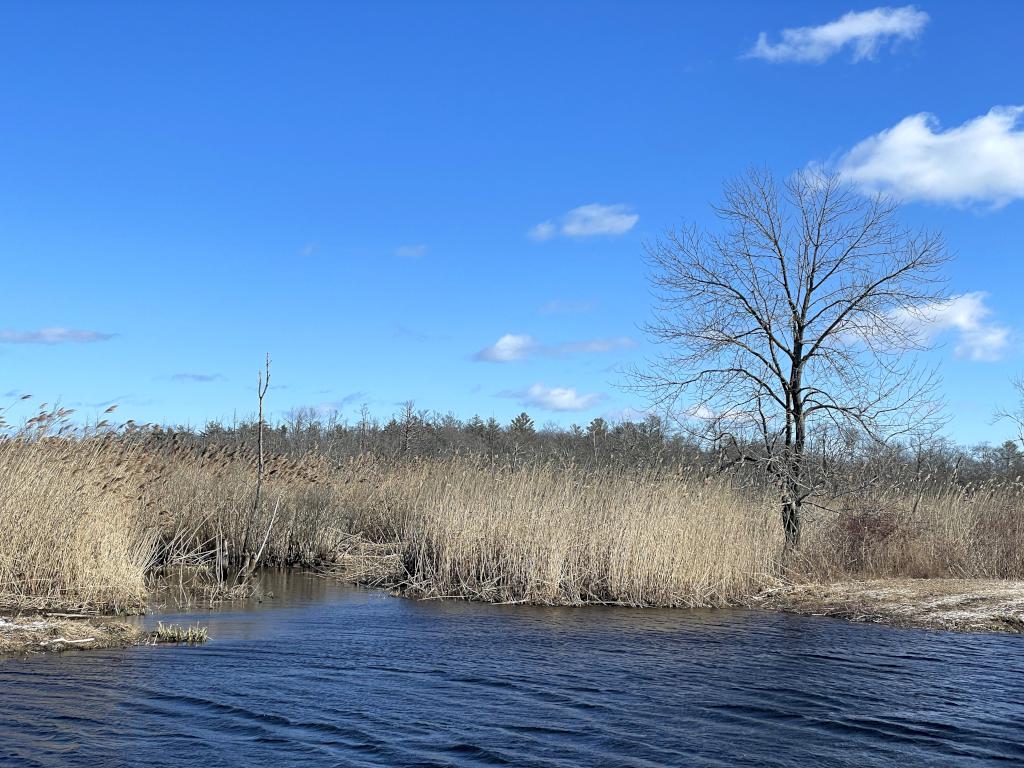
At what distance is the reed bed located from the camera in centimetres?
1241

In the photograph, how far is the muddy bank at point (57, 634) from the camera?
9.72 m

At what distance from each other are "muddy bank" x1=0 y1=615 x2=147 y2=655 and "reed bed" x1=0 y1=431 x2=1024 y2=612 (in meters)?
0.94

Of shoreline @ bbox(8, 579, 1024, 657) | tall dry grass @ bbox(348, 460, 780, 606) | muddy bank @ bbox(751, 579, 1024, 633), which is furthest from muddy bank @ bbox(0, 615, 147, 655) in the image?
muddy bank @ bbox(751, 579, 1024, 633)

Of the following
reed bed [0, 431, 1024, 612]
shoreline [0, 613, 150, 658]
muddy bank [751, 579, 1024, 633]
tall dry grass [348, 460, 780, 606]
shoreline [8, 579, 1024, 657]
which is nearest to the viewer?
shoreline [0, 613, 150, 658]

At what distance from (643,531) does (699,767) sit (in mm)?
8735

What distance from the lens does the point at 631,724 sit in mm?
7883

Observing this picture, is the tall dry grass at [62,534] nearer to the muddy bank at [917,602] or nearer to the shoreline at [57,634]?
the shoreline at [57,634]

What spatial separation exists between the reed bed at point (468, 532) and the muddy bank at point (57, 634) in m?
0.94

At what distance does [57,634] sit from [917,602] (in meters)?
13.0

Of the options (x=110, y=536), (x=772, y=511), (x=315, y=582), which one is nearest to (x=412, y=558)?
(x=315, y=582)

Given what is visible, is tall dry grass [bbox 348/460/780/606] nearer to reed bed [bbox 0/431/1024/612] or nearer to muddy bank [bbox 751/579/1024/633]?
reed bed [bbox 0/431/1024/612]

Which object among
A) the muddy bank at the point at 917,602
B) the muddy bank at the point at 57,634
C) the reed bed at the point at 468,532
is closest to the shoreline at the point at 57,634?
the muddy bank at the point at 57,634

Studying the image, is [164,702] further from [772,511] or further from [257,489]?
[772,511]

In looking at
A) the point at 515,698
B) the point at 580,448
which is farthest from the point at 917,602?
the point at 580,448
